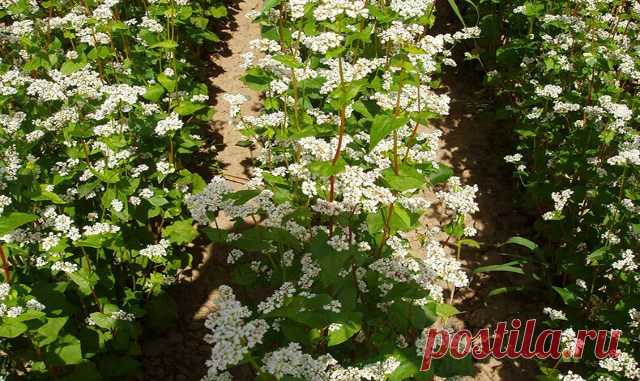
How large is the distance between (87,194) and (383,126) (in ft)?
8.76

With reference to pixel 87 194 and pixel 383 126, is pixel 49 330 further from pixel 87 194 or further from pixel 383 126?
pixel 383 126

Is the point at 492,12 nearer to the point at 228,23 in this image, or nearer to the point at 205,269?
the point at 228,23

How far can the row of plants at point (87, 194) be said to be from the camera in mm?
3967

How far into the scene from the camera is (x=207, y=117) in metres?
6.88

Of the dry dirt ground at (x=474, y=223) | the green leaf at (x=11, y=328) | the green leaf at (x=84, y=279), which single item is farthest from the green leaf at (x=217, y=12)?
the green leaf at (x=11, y=328)

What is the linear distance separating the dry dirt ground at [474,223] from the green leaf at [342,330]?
219 centimetres

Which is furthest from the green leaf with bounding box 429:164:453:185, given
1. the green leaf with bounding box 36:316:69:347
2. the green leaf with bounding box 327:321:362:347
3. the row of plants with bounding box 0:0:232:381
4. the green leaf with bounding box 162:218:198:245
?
the green leaf with bounding box 36:316:69:347

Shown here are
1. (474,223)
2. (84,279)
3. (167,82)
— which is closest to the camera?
(84,279)

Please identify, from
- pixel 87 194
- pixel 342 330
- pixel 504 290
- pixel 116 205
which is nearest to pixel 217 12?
pixel 87 194

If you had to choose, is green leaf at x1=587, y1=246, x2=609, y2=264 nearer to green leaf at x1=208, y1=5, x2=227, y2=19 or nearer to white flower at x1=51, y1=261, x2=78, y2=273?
white flower at x1=51, y1=261, x2=78, y2=273

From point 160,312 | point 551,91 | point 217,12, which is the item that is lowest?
point 160,312

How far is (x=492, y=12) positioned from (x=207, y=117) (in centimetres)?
451

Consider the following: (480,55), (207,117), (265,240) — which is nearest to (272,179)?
(265,240)

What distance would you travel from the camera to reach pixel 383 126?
3.30m
